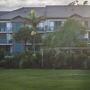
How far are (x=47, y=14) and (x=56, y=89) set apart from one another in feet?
146

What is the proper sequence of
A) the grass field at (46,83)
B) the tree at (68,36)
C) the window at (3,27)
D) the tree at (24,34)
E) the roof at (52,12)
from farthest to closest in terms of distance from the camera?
1. the window at (3,27)
2. the roof at (52,12)
3. the tree at (24,34)
4. the tree at (68,36)
5. the grass field at (46,83)

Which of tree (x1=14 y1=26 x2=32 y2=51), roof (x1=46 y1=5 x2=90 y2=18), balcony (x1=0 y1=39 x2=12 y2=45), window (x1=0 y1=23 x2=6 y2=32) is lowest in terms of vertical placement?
balcony (x1=0 y1=39 x2=12 y2=45)

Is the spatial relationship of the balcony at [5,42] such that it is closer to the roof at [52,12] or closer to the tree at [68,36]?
the roof at [52,12]

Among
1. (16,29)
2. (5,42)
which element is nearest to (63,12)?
(16,29)

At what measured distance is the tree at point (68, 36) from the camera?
91.3 ft

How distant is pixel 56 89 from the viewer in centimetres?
777

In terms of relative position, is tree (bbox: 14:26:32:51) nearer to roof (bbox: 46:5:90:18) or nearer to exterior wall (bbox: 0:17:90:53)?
exterior wall (bbox: 0:17:90:53)

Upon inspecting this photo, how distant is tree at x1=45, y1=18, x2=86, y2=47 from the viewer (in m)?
27.8

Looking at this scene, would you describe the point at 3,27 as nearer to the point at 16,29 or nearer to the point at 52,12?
the point at 16,29

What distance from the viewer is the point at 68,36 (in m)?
29.8

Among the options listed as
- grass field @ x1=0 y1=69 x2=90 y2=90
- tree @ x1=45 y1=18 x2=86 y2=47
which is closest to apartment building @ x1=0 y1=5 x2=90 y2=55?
tree @ x1=45 y1=18 x2=86 y2=47

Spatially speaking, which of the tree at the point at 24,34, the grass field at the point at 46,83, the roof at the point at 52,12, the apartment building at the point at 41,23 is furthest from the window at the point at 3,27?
the grass field at the point at 46,83

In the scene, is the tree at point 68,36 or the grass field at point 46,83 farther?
the tree at point 68,36

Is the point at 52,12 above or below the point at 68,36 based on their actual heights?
above
